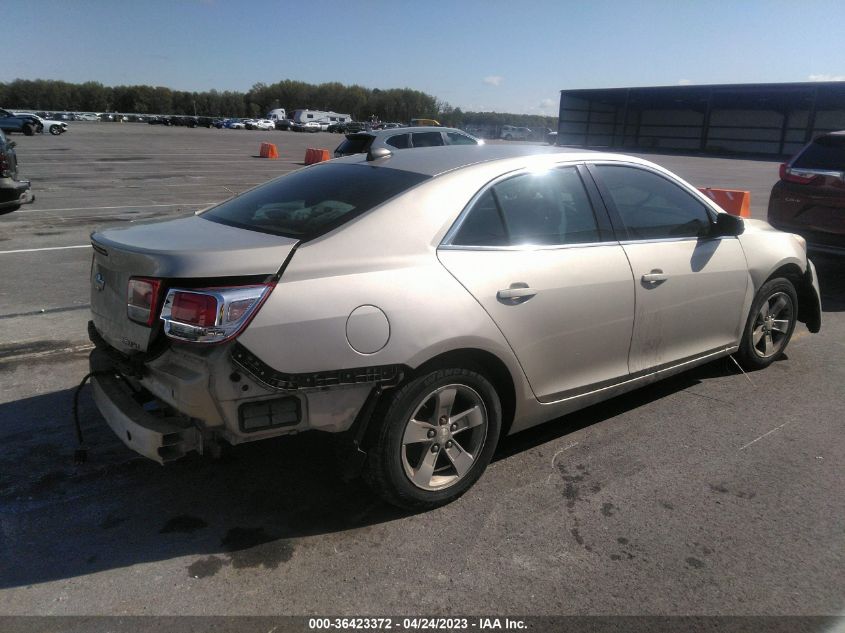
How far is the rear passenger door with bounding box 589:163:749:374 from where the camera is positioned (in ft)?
13.0

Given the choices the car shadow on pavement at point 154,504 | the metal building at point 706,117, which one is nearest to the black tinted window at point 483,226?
the car shadow on pavement at point 154,504

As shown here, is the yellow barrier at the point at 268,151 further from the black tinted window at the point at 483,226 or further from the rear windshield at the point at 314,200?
the black tinted window at the point at 483,226

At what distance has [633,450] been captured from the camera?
391 centimetres

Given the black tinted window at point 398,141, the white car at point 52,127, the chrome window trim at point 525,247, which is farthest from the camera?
the white car at point 52,127

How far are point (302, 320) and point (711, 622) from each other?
1.95m

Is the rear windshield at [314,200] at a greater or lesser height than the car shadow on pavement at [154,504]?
greater

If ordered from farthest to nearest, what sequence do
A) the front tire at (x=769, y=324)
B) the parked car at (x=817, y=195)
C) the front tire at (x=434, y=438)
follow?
1. the parked car at (x=817, y=195)
2. the front tire at (x=769, y=324)
3. the front tire at (x=434, y=438)

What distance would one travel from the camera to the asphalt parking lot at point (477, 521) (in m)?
2.68

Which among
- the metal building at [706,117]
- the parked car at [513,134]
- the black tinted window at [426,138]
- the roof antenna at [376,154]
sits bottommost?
the roof antenna at [376,154]

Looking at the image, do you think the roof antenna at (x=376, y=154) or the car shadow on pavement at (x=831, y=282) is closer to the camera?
the roof antenna at (x=376, y=154)

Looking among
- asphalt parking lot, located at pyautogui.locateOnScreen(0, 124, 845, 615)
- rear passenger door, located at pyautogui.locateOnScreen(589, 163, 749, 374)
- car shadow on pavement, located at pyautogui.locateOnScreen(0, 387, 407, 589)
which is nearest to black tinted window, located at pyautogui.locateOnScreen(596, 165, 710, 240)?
rear passenger door, located at pyautogui.locateOnScreen(589, 163, 749, 374)

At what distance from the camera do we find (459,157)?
3748 millimetres

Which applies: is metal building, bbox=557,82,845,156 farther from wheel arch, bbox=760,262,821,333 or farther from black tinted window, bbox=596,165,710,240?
black tinted window, bbox=596,165,710,240

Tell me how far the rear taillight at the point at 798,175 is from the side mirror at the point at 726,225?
4.50 m
